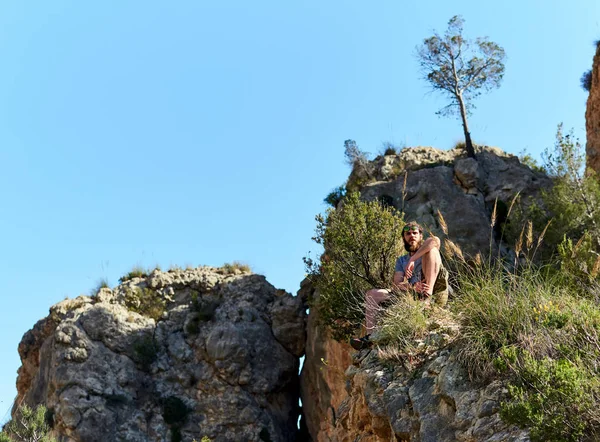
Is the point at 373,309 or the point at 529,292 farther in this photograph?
the point at 373,309

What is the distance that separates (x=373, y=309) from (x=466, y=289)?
139 cm

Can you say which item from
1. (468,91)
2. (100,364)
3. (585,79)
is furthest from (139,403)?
(585,79)

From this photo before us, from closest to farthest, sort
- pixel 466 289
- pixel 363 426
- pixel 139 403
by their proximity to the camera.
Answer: pixel 466 289, pixel 363 426, pixel 139 403

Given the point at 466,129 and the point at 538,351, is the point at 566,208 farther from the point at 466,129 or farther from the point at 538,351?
the point at 538,351

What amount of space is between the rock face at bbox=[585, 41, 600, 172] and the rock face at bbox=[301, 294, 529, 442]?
1547 centimetres

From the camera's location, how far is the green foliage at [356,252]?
11.2 metres

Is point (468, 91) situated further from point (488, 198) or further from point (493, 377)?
point (493, 377)

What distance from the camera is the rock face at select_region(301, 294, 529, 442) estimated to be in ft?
19.0

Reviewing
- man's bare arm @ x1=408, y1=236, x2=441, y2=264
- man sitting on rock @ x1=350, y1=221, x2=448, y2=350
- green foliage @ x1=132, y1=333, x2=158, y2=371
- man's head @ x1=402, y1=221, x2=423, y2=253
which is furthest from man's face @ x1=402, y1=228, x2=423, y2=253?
green foliage @ x1=132, y1=333, x2=158, y2=371

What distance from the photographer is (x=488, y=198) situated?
2077cm

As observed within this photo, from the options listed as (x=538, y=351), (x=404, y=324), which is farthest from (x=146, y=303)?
(x=538, y=351)

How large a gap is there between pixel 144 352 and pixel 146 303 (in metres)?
2.13

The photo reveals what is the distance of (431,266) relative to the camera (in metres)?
8.19

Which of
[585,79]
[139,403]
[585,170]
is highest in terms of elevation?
[585,79]
